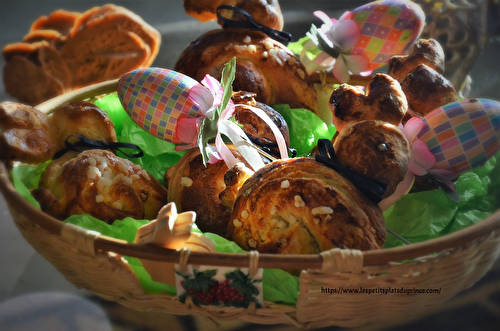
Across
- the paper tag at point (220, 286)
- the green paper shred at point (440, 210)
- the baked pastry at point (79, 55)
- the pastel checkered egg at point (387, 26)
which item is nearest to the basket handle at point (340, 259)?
the paper tag at point (220, 286)

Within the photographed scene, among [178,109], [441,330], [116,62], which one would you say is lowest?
[441,330]

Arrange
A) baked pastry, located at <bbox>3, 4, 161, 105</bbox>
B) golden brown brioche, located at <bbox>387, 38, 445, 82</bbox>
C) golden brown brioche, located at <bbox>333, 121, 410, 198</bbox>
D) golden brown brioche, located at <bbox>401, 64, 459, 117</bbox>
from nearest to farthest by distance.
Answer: golden brown brioche, located at <bbox>333, 121, 410, 198</bbox>, golden brown brioche, located at <bbox>401, 64, 459, 117</bbox>, golden brown brioche, located at <bbox>387, 38, 445, 82</bbox>, baked pastry, located at <bbox>3, 4, 161, 105</bbox>

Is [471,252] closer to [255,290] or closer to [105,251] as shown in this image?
[255,290]

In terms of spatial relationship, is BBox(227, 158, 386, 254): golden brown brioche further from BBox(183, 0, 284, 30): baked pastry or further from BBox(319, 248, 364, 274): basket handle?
BBox(183, 0, 284, 30): baked pastry

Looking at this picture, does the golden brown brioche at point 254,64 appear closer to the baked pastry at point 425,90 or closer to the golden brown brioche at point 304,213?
the baked pastry at point 425,90

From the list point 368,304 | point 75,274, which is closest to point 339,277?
point 368,304

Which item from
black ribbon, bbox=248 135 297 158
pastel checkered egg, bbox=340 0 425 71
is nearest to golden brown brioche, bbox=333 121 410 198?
black ribbon, bbox=248 135 297 158

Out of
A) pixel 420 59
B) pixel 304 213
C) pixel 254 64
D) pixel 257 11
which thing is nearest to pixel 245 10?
pixel 257 11
